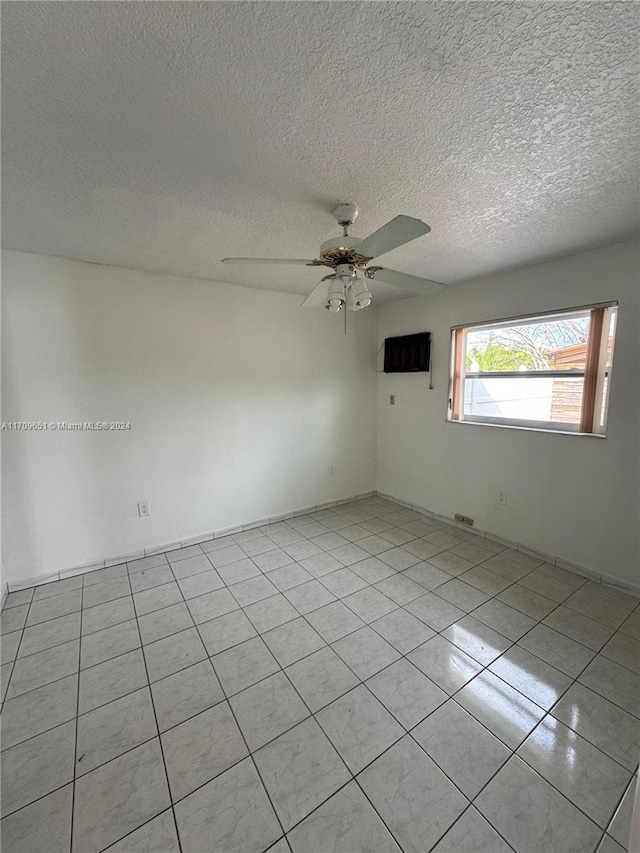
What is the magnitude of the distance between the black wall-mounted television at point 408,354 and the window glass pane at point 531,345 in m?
0.41

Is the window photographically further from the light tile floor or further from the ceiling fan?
the ceiling fan

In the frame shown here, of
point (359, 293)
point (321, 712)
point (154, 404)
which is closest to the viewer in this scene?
point (321, 712)

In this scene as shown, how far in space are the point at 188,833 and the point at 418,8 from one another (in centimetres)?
245

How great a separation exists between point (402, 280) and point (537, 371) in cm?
159

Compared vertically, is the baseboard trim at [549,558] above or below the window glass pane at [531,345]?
below

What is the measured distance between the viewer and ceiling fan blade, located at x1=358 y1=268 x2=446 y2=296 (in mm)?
1704

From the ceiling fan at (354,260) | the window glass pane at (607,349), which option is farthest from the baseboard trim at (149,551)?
the window glass pane at (607,349)

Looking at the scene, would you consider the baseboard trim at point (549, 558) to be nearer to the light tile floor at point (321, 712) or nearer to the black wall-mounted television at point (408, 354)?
the light tile floor at point (321, 712)

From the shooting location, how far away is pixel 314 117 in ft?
3.72

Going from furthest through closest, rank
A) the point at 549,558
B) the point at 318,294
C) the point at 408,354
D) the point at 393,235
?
the point at 408,354 < the point at 549,558 < the point at 318,294 < the point at 393,235

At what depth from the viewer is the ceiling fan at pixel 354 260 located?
131 centimetres

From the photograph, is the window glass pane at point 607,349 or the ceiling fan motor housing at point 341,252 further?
the window glass pane at point 607,349

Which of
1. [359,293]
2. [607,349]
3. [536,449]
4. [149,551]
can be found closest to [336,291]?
[359,293]

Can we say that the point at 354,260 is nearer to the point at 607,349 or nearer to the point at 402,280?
the point at 402,280
